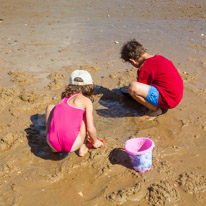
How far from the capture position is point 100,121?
146 inches

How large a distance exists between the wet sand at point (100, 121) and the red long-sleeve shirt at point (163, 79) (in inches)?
11.2

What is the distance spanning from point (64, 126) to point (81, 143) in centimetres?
28

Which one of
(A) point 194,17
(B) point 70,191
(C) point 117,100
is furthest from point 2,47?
(A) point 194,17

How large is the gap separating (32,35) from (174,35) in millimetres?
3567

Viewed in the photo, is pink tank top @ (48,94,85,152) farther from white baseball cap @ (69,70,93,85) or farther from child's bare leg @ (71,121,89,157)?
white baseball cap @ (69,70,93,85)

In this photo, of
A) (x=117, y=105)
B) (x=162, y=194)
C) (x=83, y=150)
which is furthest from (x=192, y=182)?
(x=117, y=105)

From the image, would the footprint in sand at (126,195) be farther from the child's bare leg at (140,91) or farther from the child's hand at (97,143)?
the child's bare leg at (140,91)

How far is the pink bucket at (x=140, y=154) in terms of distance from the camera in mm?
2572

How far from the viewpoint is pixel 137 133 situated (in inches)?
134

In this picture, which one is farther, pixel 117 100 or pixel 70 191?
pixel 117 100

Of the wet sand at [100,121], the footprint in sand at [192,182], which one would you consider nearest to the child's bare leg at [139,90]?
the wet sand at [100,121]

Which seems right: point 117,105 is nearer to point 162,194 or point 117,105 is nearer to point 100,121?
point 100,121

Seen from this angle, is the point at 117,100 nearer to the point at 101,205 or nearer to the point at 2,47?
the point at 101,205

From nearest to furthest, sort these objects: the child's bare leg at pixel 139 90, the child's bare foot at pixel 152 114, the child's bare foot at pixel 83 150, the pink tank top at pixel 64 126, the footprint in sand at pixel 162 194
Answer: the footprint in sand at pixel 162 194 < the pink tank top at pixel 64 126 < the child's bare foot at pixel 83 150 < the child's bare leg at pixel 139 90 < the child's bare foot at pixel 152 114
